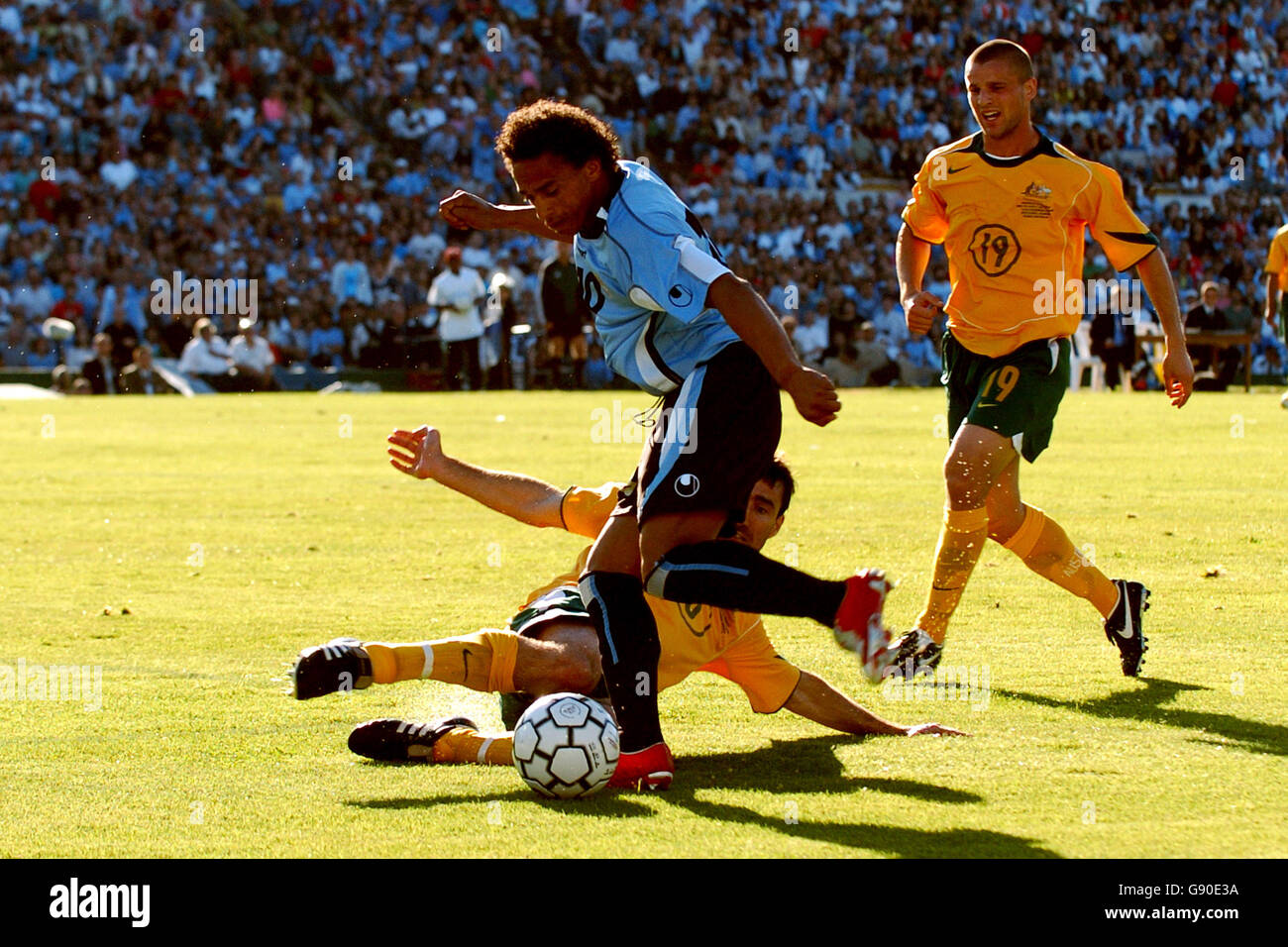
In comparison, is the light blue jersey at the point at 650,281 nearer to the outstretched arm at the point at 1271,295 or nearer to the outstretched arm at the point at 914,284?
the outstretched arm at the point at 914,284

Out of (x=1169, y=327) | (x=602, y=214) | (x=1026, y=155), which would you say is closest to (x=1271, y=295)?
(x=1026, y=155)

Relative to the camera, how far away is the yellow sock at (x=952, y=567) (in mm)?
6840

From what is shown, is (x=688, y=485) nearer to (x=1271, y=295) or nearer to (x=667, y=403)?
(x=667, y=403)

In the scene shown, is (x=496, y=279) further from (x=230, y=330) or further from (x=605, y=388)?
(x=230, y=330)

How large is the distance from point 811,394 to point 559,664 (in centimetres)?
143

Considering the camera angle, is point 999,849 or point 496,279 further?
point 496,279

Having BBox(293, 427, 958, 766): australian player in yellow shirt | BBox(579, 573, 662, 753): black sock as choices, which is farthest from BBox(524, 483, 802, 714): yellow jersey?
BBox(579, 573, 662, 753): black sock

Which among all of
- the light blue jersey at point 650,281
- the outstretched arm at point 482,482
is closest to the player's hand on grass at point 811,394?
the light blue jersey at point 650,281

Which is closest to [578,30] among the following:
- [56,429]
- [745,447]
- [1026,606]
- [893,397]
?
[893,397]

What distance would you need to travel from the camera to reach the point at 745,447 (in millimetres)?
5113

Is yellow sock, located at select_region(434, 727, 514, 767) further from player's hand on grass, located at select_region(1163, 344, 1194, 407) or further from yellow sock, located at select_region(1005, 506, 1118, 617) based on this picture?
player's hand on grass, located at select_region(1163, 344, 1194, 407)
